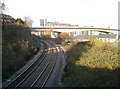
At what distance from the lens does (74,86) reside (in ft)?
59.6

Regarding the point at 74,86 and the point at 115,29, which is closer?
the point at 74,86

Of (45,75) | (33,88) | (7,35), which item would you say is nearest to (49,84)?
(33,88)

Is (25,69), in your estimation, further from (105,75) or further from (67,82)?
(105,75)

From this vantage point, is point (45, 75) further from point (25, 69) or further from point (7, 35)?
point (7, 35)

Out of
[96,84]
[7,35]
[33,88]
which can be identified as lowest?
[33,88]

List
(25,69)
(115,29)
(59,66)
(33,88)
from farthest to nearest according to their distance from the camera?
(115,29), (59,66), (25,69), (33,88)

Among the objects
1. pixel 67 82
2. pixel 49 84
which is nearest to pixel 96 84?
pixel 67 82

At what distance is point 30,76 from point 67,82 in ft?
20.5

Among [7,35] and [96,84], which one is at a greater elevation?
[7,35]

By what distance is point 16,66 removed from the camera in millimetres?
27797

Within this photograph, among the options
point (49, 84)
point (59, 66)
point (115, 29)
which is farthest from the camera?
point (115, 29)

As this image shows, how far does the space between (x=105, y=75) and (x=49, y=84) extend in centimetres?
653

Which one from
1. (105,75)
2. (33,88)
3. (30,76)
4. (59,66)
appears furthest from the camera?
(59,66)

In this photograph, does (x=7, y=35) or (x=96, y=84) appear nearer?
(x=96, y=84)
